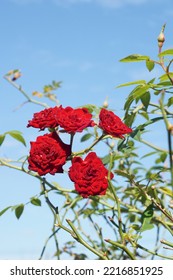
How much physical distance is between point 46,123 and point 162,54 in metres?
0.33

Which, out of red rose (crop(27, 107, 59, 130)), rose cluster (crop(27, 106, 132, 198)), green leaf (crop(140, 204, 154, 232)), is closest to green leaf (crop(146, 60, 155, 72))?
rose cluster (crop(27, 106, 132, 198))

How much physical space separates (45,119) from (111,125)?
0.54ft

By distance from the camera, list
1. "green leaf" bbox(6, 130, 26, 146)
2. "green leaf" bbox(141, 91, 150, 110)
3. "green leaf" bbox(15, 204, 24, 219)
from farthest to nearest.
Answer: "green leaf" bbox(15, 204, 24, 219), "green leaf" bbox(6, 130, 26, 146), "green leaf" bbox(141, 91, 150, 110)

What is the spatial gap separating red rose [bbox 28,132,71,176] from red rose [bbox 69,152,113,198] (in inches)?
1.6

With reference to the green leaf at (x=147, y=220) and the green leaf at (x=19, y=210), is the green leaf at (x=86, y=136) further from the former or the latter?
the green leaf at (x=147, y=220)

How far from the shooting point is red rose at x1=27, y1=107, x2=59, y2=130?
1604 mm

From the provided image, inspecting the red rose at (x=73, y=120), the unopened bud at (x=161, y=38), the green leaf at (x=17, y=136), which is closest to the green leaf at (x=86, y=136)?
the green leaf at (x=17, y=136)

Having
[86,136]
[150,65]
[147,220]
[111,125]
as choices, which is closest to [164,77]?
[150,65]

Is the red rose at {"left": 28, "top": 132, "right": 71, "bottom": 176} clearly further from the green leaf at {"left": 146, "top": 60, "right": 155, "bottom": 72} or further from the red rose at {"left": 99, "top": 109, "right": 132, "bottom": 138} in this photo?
the green leaf at {"left": 146, "top": 60, "right": 155, "bottom": 72}

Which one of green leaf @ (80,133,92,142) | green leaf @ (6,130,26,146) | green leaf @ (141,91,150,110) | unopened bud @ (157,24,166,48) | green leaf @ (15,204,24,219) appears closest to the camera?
unopened bud @ (157,24,166,48)

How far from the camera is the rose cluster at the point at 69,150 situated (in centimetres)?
156

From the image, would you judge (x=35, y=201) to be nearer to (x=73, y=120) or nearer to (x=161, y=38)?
(x=73, y=120)

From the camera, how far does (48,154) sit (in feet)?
5.21
